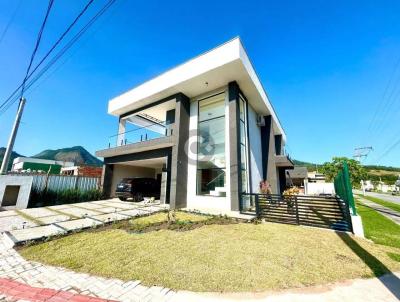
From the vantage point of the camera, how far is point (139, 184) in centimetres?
1230

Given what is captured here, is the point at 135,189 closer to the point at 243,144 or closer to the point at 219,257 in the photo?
the point at 243,144

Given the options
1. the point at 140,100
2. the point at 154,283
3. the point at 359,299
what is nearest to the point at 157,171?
the point at 140,100

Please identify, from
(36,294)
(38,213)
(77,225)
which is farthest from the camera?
(38,213)

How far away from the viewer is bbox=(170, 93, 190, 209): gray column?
9.46 m

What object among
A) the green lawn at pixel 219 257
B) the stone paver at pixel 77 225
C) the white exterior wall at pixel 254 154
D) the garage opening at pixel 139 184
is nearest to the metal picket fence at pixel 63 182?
the garage opening at pixel 139 184

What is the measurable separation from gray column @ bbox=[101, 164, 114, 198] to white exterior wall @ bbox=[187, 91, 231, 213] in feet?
25.3

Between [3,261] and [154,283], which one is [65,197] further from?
[154,283]

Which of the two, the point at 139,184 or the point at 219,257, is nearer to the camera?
the point at 219,257

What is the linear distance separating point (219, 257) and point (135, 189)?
9.47 meters

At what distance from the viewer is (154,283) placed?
270 centimetres

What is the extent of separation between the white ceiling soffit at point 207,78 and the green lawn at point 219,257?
724 cm

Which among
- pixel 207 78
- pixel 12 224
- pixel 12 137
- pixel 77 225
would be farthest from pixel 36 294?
pixel 12 137

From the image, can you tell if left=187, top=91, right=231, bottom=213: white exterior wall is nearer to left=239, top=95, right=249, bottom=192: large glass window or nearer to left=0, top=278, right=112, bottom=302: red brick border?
left=239, top=95, right=249, bottom=192: large glass window

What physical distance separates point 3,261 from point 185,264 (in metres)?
3.55
